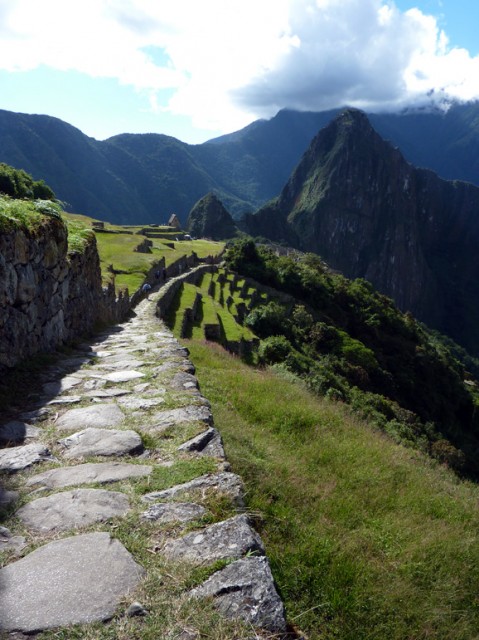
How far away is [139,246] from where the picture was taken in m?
34.0

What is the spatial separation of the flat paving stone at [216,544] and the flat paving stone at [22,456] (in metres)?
1.55

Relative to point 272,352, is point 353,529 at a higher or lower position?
higher

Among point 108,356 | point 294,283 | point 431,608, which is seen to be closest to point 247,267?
point 294,283

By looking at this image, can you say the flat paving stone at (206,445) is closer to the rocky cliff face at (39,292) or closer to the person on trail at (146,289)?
the rocky cliff face at (39,292)

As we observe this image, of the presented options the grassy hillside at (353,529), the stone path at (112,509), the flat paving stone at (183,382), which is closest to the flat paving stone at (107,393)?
the stone path at (112,509)

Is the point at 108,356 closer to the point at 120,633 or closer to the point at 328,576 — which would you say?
the point at 328,576

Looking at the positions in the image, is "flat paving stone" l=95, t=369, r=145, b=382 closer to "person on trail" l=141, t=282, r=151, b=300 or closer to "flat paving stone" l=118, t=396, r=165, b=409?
"flat paving stone" l=118, t=396, r=165, b=409

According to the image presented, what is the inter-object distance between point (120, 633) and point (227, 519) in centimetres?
100

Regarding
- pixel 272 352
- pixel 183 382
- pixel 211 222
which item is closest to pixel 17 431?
pixel 183 382

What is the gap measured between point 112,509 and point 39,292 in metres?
4.69

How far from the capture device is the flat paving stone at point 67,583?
2.15 meters

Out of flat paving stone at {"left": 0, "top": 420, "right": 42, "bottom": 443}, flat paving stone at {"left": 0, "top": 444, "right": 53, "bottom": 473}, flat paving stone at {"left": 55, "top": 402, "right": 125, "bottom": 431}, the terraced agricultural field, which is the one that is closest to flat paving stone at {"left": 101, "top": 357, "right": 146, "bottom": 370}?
flat paving stone at {"left": 55, "top": 402, "right": 125, "bottom": 431}

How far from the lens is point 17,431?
428cm

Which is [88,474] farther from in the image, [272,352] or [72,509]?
[272,352]
